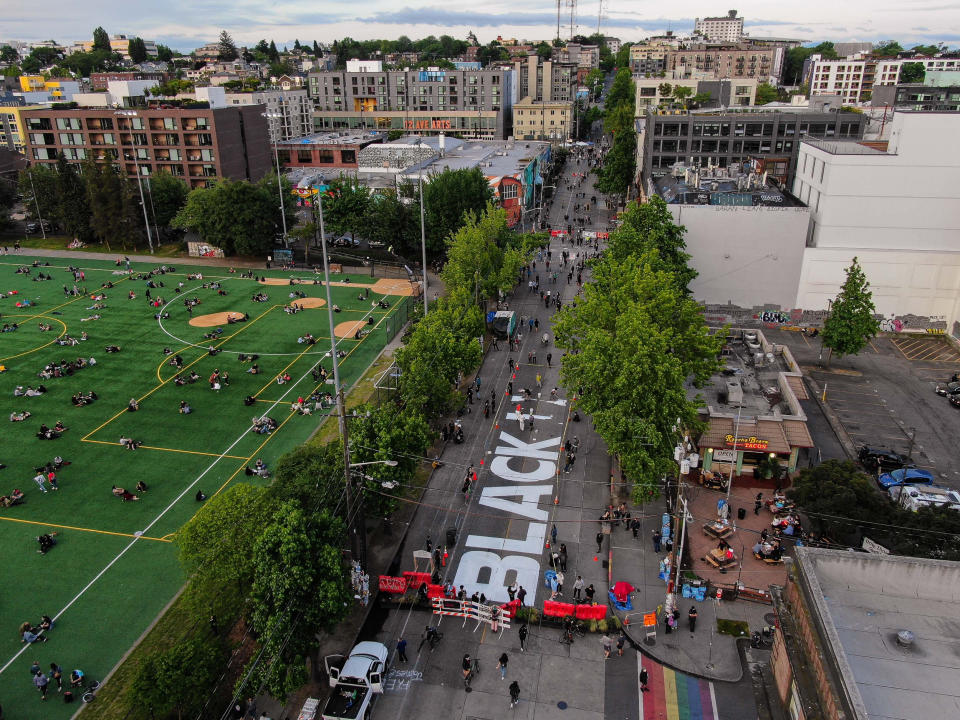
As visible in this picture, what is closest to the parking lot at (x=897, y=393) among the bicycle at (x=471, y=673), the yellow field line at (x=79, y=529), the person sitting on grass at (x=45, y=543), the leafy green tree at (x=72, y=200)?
the bicycle at (x=471, y=673)

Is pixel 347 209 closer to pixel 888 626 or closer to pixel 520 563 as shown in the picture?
pixel 520 563

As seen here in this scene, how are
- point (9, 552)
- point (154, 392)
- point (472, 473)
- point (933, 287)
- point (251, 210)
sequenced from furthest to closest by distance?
Answer: point (251, 210) → point (933, 287) → point (154, 392) → point (472, 473) → point (9, 552)

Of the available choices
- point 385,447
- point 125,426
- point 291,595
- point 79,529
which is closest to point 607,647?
point 291,595

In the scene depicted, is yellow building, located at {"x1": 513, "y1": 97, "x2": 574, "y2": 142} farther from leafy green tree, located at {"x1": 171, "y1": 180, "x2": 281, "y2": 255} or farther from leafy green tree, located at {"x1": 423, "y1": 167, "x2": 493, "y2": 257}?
leafy green tree, located at {"x1": 171, "y1": 180, "x2": 281, "y2": 255}

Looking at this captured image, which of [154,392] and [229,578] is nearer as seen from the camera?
[229,578]

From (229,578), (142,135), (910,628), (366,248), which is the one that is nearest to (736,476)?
(910,628)

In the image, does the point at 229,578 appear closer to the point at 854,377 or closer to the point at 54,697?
the point at 54,697
